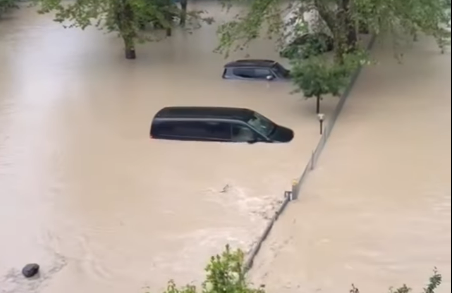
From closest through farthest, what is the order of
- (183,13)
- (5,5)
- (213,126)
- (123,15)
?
(213,126)
(5,5)
(123,15)
(183,13)

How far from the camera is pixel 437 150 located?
11109mm

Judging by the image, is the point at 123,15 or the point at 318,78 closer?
the point at 318,78

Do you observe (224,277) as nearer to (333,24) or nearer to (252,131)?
(252,131)

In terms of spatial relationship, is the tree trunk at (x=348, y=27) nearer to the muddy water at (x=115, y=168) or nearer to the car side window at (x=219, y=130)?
the muddy water at (x=115, y=168)

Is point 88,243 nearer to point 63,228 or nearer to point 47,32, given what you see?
point 63,228

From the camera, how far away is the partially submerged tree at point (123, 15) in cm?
1457

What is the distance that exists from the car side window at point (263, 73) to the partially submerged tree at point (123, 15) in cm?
263

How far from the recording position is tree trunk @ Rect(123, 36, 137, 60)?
15523mm

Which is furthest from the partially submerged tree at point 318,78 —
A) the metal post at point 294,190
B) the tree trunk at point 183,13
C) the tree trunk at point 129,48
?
the tree trunk at point 183,13

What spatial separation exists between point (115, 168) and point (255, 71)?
491 centimetres

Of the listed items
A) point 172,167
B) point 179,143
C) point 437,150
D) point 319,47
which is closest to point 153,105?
point 179,143

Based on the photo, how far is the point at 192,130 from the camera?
1127 cm

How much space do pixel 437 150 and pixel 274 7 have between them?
4.53m

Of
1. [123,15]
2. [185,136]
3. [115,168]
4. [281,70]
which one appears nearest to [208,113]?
[185,136]
